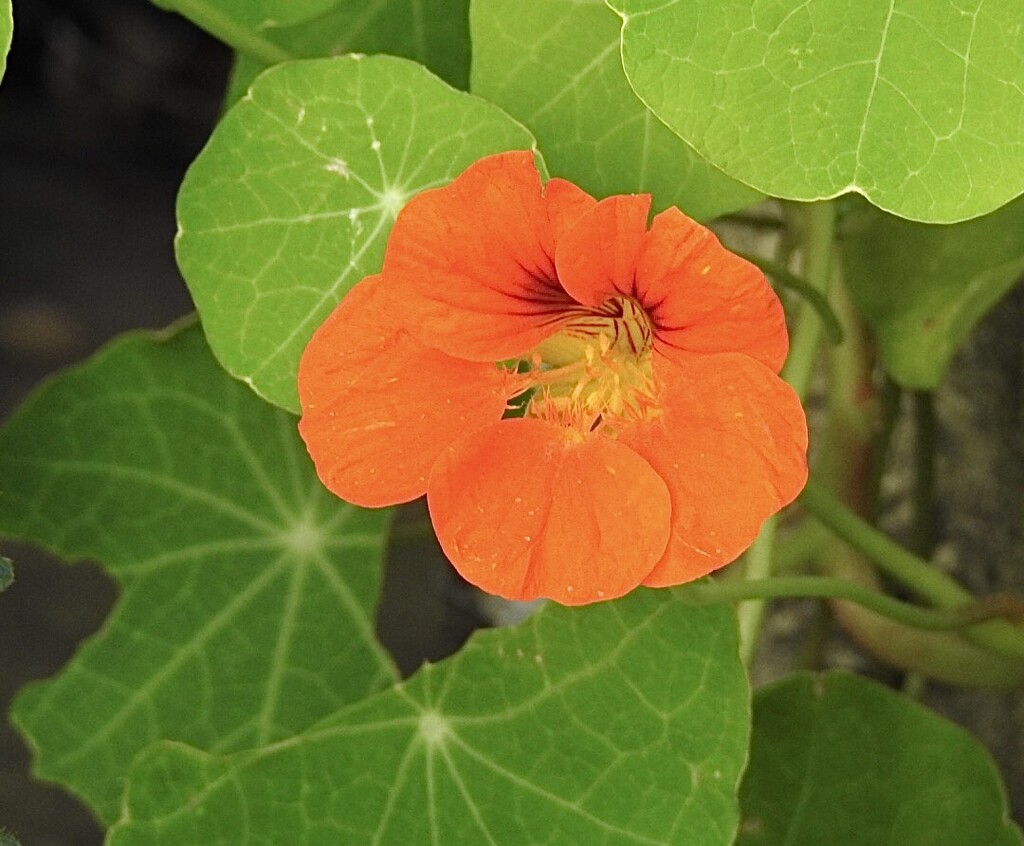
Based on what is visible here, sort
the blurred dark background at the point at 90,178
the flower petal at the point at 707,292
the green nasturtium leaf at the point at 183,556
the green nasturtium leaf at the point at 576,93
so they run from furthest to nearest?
the blurred dark background at the point at 90,178 → the green nasturtium leaf at the point at 183,556 → the green nasturtium leaf at the point at 576,93 → the flower petal at the point at 707,292

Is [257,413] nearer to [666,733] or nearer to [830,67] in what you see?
[666,733]

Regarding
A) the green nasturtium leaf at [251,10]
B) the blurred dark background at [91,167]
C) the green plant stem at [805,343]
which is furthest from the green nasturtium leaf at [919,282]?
the blurred dark background at [91,167]

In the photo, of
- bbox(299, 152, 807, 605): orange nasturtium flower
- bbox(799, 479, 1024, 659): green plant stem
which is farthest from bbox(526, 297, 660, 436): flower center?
bbox(799, 479, 1024, 659): green plant stem

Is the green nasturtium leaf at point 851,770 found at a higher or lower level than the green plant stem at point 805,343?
lower

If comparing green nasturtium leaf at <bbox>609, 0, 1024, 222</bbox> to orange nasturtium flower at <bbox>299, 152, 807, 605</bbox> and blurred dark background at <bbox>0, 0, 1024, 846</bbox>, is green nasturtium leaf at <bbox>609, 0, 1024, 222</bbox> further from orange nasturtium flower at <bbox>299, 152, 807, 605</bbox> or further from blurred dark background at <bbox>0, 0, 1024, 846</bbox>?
blurred dark background at <bbox>0, 0, 1024, 846</bbox>

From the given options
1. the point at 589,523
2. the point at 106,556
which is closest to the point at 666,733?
the point at 589,523

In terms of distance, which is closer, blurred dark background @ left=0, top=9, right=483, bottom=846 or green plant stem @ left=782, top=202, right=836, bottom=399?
green plant stem @ left=782, top=202, right=836, bottom=399

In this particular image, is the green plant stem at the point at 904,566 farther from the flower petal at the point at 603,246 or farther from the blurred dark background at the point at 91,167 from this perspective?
the blurred dark background at the point at 91,167
